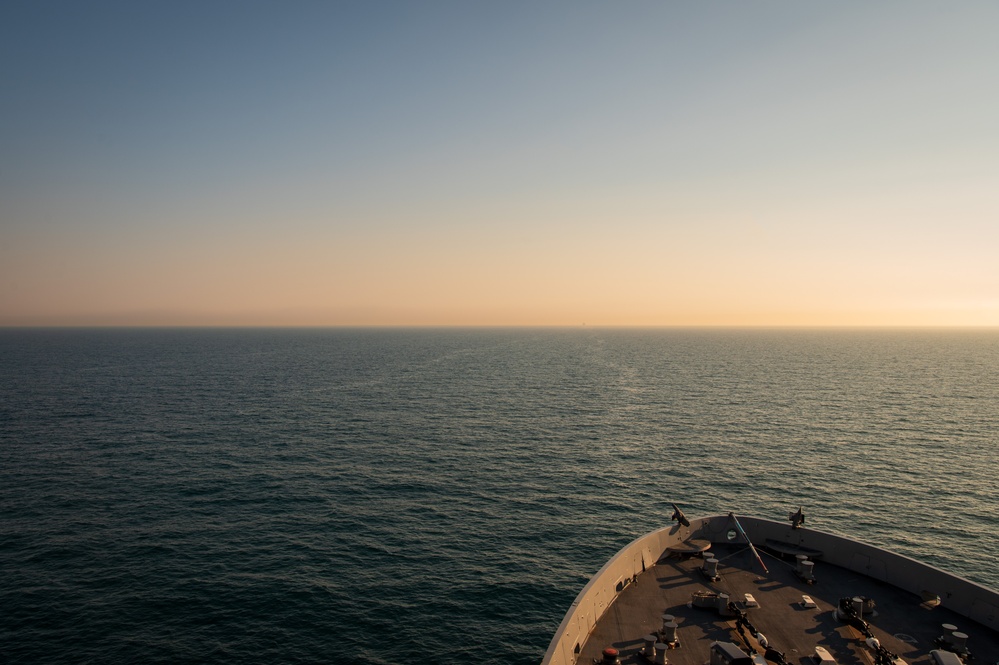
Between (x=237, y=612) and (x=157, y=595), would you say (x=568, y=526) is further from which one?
(x=157, y=595)

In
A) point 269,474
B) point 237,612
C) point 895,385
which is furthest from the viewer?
point 895,385

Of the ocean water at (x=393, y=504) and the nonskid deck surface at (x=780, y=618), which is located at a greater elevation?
the nonskid deck surface at (x=780, y=618)

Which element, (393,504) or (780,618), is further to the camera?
(393,504)

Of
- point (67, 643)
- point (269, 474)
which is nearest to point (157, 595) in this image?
point (67, 643)

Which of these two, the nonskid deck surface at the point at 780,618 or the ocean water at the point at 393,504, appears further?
the ocean water at the point at 393,504

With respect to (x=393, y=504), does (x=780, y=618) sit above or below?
above
